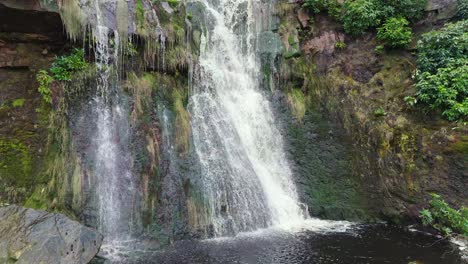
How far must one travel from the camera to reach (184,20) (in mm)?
11258

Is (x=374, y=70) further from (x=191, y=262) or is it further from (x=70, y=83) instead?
(x=70, y=83)

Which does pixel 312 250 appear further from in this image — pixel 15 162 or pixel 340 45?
pixel 340 45

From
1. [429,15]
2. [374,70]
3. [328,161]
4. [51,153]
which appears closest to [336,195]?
[328,161]

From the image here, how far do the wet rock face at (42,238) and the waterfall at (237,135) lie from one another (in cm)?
341

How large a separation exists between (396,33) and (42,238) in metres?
12.0

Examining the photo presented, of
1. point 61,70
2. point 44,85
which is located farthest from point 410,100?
point 44,85

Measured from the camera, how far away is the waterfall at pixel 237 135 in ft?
30.7

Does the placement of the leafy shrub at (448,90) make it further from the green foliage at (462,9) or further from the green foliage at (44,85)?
the green foliage at (44,85)

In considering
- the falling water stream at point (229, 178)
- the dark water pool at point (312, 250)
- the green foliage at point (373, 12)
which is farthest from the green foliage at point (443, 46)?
the dark water pool at point (312, 250)

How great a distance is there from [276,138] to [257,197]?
263 cm

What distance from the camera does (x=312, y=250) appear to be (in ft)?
24.8

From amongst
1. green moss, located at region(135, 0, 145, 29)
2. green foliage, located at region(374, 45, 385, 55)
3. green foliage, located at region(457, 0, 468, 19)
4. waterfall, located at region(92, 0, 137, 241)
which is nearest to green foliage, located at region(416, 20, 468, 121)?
green foliage, located at region(457, 0, 468, 19)

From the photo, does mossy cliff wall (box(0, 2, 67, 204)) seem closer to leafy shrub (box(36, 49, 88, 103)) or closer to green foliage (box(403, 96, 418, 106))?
leafy shrub (box(36, 49, 88, 103))

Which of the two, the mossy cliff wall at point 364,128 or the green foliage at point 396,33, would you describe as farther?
the green foliage at point 396,33
